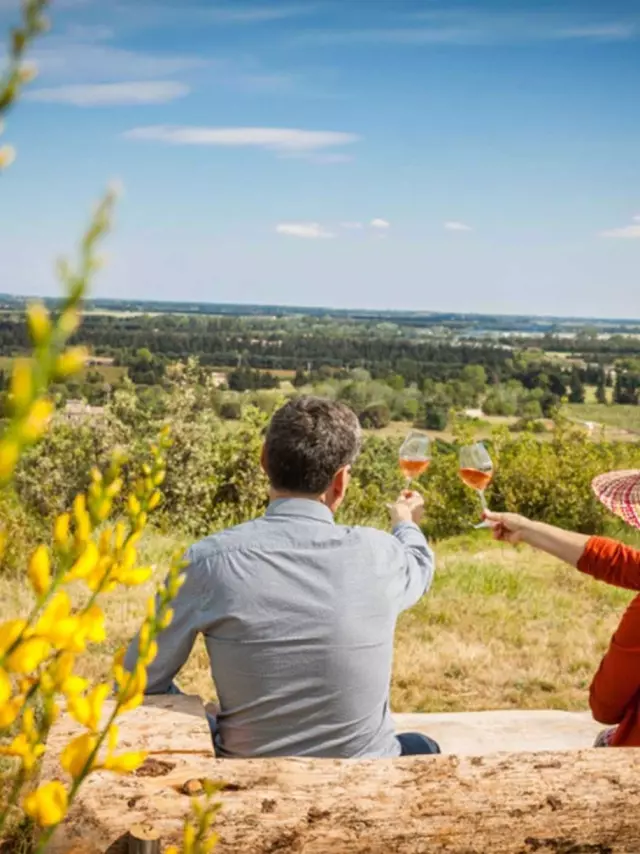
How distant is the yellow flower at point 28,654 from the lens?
0.53 meters

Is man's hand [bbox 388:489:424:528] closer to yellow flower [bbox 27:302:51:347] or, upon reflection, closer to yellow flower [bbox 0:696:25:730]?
yellow flower [bbox 0:696:25:730]

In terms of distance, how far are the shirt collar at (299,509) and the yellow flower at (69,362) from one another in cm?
197

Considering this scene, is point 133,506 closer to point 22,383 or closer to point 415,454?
point 22,383

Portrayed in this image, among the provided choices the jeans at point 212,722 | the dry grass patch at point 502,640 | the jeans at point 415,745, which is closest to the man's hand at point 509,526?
the jeans at point 415,745

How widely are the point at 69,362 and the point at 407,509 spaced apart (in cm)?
255

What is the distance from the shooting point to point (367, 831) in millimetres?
1939

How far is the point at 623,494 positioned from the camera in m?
3.18

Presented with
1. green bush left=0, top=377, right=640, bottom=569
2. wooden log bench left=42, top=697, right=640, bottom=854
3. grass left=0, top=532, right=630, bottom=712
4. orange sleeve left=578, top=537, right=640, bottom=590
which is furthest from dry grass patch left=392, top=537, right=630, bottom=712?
green bush left=0, top=377, right=640, bottom=569

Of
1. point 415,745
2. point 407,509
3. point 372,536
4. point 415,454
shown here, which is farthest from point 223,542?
point 415,454

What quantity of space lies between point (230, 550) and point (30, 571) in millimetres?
1767

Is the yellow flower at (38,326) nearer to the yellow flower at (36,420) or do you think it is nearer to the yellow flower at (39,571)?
the yellow flower at (36,420)

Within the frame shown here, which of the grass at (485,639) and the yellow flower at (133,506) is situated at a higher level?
the yellow flower at (133,506)

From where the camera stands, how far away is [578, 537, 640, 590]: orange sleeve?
2.69 meters

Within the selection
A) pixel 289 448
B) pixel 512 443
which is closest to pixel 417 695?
pixel 289 448
